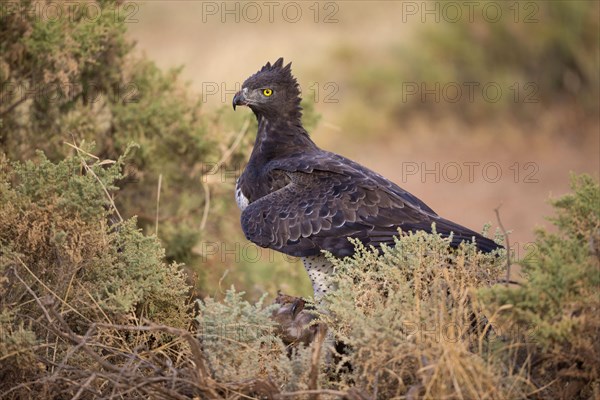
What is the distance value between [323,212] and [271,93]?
148 centimetres

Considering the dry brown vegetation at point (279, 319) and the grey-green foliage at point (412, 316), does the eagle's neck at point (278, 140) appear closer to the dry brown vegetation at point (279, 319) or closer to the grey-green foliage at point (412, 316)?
the dry brown vegetation at point (279, 319)

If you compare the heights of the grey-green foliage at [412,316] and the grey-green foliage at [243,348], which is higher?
the grey-green foliage at [412,316]

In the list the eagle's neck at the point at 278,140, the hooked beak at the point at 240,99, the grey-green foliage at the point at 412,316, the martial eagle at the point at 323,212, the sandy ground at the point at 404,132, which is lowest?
the grey-green foliage at the point at 412,316

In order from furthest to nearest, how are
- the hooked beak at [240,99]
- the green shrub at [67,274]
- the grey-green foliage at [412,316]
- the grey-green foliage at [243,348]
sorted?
the hooked beak at [240,99]
the green shrub at [67,274]
the grey-green foliage at [243,348]
the grey-green foliage at [412,316]

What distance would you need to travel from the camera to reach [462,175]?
16.2m

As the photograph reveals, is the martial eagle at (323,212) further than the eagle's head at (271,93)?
No

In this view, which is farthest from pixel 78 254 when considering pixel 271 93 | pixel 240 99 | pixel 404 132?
pixel 404 132

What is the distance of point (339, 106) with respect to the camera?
789 inches

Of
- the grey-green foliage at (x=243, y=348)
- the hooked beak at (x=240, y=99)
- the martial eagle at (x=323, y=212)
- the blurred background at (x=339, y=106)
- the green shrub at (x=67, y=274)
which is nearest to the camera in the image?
the grey-green foliage at (x=243, y=348)

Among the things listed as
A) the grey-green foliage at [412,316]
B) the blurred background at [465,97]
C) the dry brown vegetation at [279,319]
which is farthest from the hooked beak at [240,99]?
the blurred background at [465,97]

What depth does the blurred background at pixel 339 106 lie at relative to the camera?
8.49 metres

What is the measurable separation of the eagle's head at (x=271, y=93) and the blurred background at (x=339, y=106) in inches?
42.7

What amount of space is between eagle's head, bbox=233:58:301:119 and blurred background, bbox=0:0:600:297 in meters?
1.09

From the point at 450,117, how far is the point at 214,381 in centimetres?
1480
